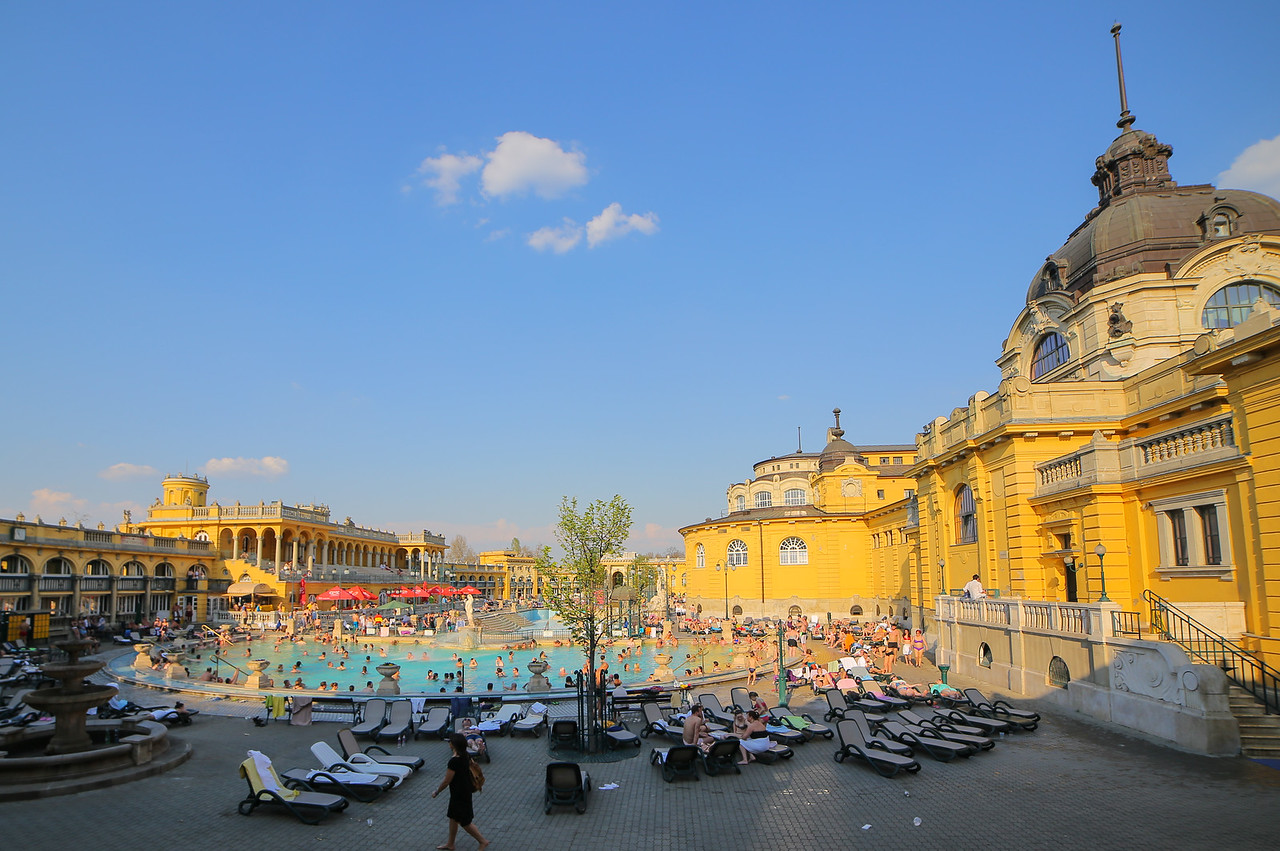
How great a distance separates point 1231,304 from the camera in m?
25.2

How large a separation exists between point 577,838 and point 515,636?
35733mm

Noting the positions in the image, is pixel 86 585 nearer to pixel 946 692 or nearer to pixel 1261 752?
pixel 946 692

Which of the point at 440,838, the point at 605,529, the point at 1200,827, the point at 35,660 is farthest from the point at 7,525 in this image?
the point at 1200,827

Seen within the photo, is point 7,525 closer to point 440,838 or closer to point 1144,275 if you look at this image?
point 440,838

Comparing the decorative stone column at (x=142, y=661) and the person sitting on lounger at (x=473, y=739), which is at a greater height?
the person sitting on lounger at (x=473, y=739)

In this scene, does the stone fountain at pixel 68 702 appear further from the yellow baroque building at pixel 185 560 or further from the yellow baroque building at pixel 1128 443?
the yellow baroque building at pixel 185 560

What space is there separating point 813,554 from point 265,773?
4534 centimetres

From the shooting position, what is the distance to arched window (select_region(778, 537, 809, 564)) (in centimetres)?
Result: 5297

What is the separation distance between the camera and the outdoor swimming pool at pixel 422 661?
30.5m

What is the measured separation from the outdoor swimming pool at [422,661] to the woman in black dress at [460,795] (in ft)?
60.5

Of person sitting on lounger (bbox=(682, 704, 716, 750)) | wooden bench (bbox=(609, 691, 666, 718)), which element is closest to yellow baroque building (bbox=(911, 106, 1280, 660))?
person sitting on lounger (bbox=(682, 704, 716, 750))

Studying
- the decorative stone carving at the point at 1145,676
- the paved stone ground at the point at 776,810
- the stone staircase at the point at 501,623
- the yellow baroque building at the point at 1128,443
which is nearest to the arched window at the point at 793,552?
the yellow baroque building at the point at 1128,443

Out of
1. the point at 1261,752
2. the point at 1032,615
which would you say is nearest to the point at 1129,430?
the point at 1032,615

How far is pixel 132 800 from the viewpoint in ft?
38.2
